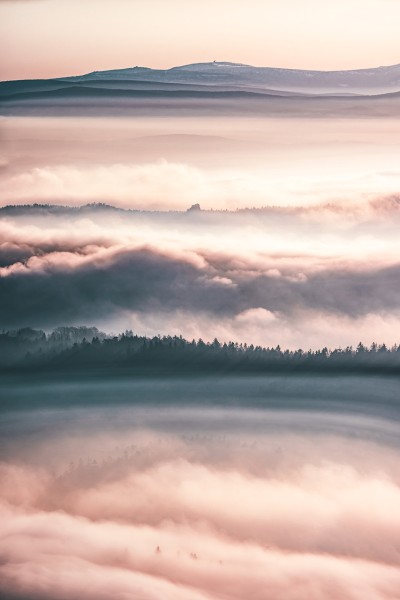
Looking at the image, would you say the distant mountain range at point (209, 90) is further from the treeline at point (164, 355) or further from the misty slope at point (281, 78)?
the treeline at point (164, 355)

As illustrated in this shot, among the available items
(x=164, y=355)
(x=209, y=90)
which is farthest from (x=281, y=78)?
(x=164, y=355)

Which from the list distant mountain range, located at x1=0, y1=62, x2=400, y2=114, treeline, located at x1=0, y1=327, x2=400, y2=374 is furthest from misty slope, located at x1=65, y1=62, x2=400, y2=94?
treeline, located at x1=0, y1=327, x2=400, y2=374

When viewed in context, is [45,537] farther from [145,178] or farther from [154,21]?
[154,21]

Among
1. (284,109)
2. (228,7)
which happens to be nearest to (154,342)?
(284,109)

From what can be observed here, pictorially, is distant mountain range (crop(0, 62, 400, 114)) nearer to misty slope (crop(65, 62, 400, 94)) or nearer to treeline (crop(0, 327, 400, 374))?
misty slope (crop(65, 62, 400, 94))

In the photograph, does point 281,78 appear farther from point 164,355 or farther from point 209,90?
point 164,355
